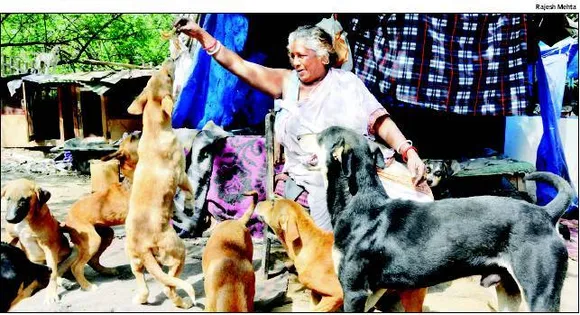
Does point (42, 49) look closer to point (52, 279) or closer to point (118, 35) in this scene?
point (118, 35)

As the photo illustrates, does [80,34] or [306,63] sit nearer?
[306,63]

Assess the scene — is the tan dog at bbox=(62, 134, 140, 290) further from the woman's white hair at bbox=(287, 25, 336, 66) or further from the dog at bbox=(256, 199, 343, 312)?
the woman's white hair at bbox=(287, 25, 336, 66)

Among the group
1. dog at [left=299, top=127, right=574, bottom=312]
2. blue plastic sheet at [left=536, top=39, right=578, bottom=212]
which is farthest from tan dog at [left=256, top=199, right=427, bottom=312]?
blue plastic sheet at [left=536, top=39, right=578, bottom=212]

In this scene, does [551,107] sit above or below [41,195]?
above

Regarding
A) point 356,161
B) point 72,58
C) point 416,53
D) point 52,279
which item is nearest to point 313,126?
point 356,161

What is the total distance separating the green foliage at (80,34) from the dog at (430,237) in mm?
2398

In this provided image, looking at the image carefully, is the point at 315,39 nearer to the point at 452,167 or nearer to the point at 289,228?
the point at 289,228

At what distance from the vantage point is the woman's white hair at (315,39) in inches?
166

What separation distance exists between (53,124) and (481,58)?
7015 millimetres

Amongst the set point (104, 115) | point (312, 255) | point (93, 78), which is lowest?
point (312, 255)

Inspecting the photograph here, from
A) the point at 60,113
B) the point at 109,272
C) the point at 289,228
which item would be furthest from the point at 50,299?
the point at 60,113

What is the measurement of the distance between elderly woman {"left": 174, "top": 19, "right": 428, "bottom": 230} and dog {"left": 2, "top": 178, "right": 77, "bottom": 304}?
1656 mm

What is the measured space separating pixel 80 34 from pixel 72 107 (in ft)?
11.9

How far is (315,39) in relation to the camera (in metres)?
4.23
